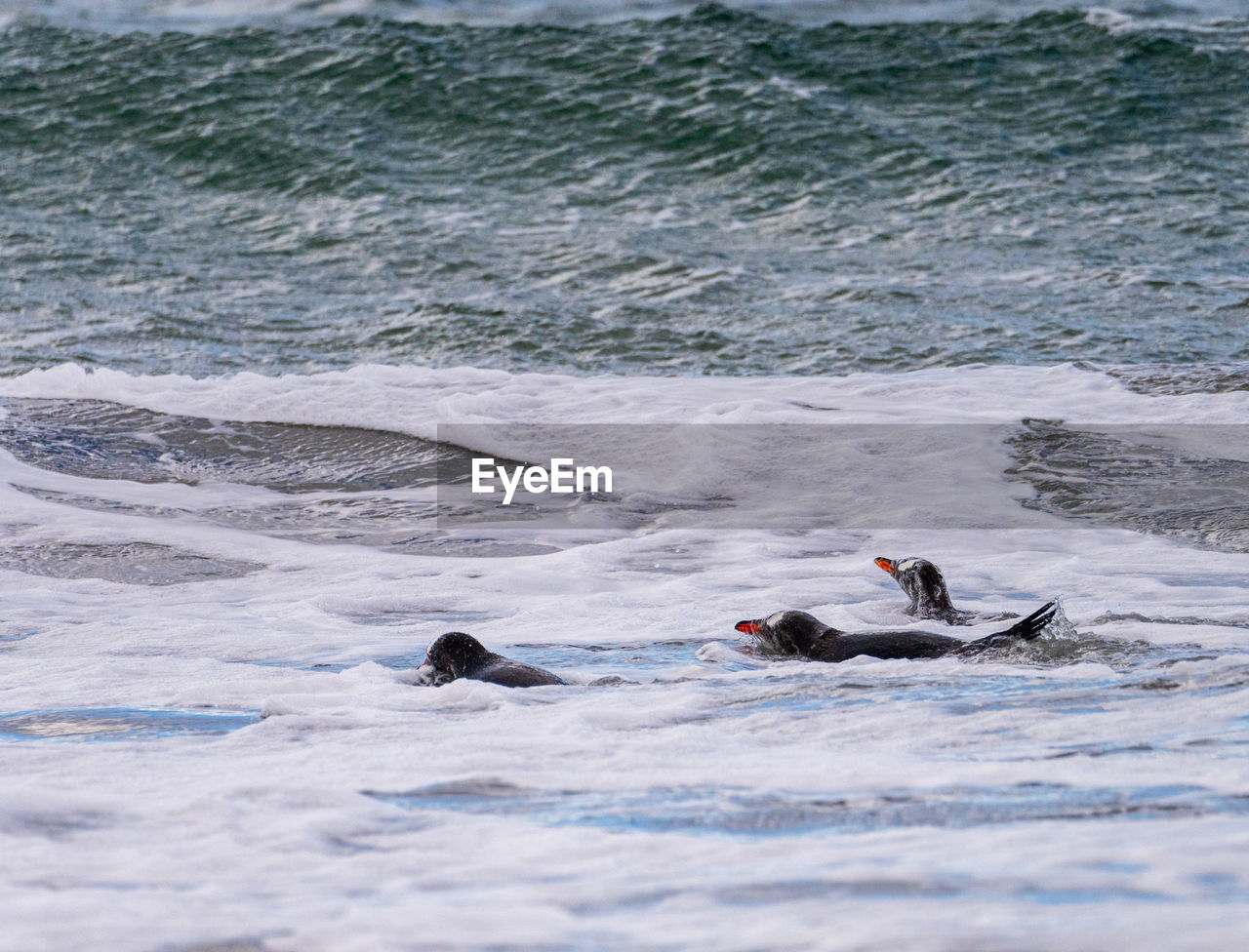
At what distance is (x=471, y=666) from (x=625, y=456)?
3995 millimetres

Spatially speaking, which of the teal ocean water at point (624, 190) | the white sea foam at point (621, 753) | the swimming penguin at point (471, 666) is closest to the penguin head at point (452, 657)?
the swimming penguin at point (471, 666)

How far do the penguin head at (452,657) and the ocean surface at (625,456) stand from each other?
0.11 meters

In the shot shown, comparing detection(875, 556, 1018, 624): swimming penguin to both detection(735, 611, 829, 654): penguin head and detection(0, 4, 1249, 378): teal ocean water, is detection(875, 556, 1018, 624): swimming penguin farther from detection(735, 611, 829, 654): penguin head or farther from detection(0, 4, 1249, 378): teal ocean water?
detection(0, 4, 1249, 378): teal ocean water

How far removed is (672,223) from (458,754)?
37.2 ft

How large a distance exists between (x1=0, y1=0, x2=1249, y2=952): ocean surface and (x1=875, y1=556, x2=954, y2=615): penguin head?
0.10 m

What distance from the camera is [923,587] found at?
5.51 meters

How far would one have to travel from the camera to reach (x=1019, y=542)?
679 centimetres

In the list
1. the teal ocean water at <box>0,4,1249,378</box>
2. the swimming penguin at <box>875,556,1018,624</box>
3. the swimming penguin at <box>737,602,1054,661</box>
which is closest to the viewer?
the swimming penguin at <box>737,602,1054,661</box>

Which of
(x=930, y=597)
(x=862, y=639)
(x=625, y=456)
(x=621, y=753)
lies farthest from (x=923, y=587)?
(x=625, y=456)

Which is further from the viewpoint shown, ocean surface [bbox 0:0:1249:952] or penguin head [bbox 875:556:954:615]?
penguin head [bbox 875:556:954:615]

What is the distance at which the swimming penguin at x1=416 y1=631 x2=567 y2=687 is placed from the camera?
4484 millimetres

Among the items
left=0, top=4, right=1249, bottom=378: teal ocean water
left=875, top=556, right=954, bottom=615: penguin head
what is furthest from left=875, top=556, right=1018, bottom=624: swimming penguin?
left=0, top=4, right=1249, bottom=378: teal ocean water

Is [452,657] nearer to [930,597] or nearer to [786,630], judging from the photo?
[786,630]

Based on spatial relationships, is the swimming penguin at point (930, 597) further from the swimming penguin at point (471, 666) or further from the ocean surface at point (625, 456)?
the swimming penguin at point (471, 666)
